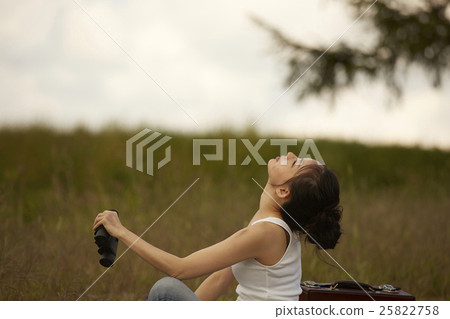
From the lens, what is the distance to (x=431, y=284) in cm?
425

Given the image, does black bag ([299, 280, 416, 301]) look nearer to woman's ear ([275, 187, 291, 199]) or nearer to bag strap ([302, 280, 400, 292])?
bag strap ([302, 280, 400, 292])

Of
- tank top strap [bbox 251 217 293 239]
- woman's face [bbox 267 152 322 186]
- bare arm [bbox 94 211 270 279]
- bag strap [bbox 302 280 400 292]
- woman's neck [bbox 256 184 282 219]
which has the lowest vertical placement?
bag strap [bbox 302 280 400 292]

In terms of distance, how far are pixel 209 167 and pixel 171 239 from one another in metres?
4.43

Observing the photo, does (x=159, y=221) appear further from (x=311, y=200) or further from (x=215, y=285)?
(x=311, y=200)

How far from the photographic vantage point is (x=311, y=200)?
2.30 meters

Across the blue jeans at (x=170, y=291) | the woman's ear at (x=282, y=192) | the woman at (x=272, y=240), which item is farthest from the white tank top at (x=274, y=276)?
the blue jeans at (x=170, y=291)

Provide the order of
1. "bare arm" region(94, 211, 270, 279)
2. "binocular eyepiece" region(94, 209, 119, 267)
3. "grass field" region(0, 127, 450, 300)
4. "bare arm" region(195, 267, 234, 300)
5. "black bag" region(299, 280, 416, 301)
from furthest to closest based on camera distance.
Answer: "grass field" region(0, 127, 450, 300), "bare arm" region(195, 267, 234, 300), "black bag" region(299, 280, 416, 301), "binocular eyepiece" region(94, 209, 119, 267), "bare arm" region(94, 211, 270, 279)

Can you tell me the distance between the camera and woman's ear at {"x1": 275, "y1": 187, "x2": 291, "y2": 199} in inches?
90.6

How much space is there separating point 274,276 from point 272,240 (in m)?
0.18

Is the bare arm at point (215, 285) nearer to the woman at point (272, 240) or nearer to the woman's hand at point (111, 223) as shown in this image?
the woman at point (272, 240)

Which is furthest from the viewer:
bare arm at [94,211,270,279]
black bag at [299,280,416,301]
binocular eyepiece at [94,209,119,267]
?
black bag at [299,280,416,301]

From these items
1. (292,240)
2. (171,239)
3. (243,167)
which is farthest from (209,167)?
(292,240)

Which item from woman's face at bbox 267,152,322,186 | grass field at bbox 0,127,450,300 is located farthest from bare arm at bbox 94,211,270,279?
grass field at bbox 0,127,450,300

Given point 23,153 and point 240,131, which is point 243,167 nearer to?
point 240,131
